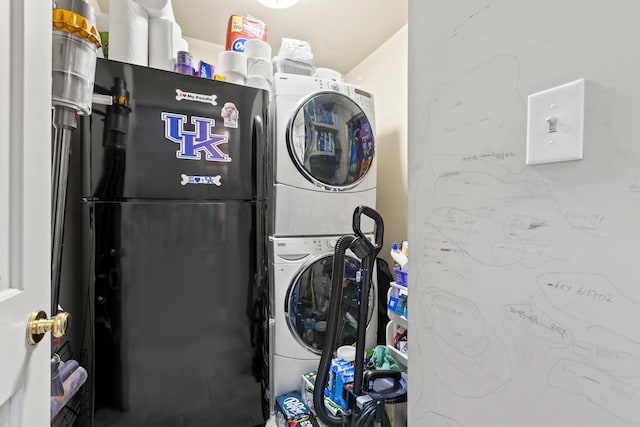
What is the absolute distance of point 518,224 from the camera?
51 centimetres

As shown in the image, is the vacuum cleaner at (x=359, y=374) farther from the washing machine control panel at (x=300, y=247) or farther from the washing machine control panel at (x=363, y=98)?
the washing machine control panel at (x=363, y=98)

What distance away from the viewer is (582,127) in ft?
1.38

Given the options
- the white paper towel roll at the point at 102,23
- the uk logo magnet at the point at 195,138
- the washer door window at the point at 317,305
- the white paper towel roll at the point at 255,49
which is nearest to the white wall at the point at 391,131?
the washer door window at the point at 317,305

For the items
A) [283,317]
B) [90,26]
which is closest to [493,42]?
[90,26]

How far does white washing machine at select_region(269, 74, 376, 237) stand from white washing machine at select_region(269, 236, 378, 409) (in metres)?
0.10

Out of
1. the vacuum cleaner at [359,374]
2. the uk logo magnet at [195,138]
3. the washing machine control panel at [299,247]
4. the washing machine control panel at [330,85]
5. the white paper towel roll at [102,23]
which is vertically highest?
the white paper towel roll at [102,23]

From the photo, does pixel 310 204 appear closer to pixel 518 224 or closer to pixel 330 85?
pixel 330 85

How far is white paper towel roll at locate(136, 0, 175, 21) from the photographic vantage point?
4.54 ft

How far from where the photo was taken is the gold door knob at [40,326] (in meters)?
0.57

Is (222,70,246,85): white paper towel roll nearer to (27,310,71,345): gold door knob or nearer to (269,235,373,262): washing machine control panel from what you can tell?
(269,235,373,262): washing machine control panel

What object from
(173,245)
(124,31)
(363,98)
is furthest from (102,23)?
(363,98)

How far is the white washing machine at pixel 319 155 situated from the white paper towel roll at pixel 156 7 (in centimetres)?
59

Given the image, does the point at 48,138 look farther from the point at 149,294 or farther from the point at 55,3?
the point at 149,294

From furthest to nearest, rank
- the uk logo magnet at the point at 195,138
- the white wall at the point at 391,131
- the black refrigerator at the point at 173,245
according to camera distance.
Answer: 1. the white wall at the point at 391,131
2. the uk logo magnet at the point at 195,138
3. the black refrigerator at the point at 173,245
